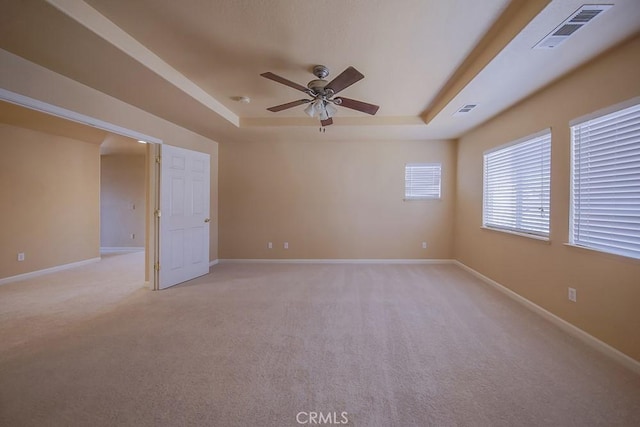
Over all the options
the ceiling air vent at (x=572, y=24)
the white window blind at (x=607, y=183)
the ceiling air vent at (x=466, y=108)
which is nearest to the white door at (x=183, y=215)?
the ceiling air vent at (x=466, y=108)

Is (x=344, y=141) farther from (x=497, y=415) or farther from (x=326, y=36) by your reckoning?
(x=497, y=415)

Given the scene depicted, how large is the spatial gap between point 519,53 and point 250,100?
296 centimetres

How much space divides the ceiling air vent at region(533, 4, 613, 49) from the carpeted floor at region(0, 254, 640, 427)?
98.8 inches

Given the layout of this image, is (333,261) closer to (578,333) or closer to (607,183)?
(578,333)

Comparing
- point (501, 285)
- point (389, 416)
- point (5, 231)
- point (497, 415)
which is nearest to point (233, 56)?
point (389, 416)

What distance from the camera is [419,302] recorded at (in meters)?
3.21

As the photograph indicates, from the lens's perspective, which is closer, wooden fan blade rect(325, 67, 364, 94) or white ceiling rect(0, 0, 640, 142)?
white ceiling rect(0, 0, 640, 142)

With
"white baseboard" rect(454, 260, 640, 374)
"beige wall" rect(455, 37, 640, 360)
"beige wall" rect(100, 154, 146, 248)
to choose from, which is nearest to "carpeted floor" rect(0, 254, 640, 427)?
"white baseboard" rect(454, 260, 640, 374)

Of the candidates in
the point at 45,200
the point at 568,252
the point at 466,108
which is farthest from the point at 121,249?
the point at 568,252

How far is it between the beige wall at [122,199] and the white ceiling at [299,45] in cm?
467

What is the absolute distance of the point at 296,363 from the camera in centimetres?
201

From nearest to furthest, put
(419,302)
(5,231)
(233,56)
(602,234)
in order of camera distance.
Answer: (602,234) → (233,56) → (419,302) → (5,231)

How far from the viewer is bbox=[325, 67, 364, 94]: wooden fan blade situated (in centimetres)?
205

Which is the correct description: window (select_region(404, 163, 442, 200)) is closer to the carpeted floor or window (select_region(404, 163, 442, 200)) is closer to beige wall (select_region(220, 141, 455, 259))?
beige wall (select_region(220, 141, 455, 259))
